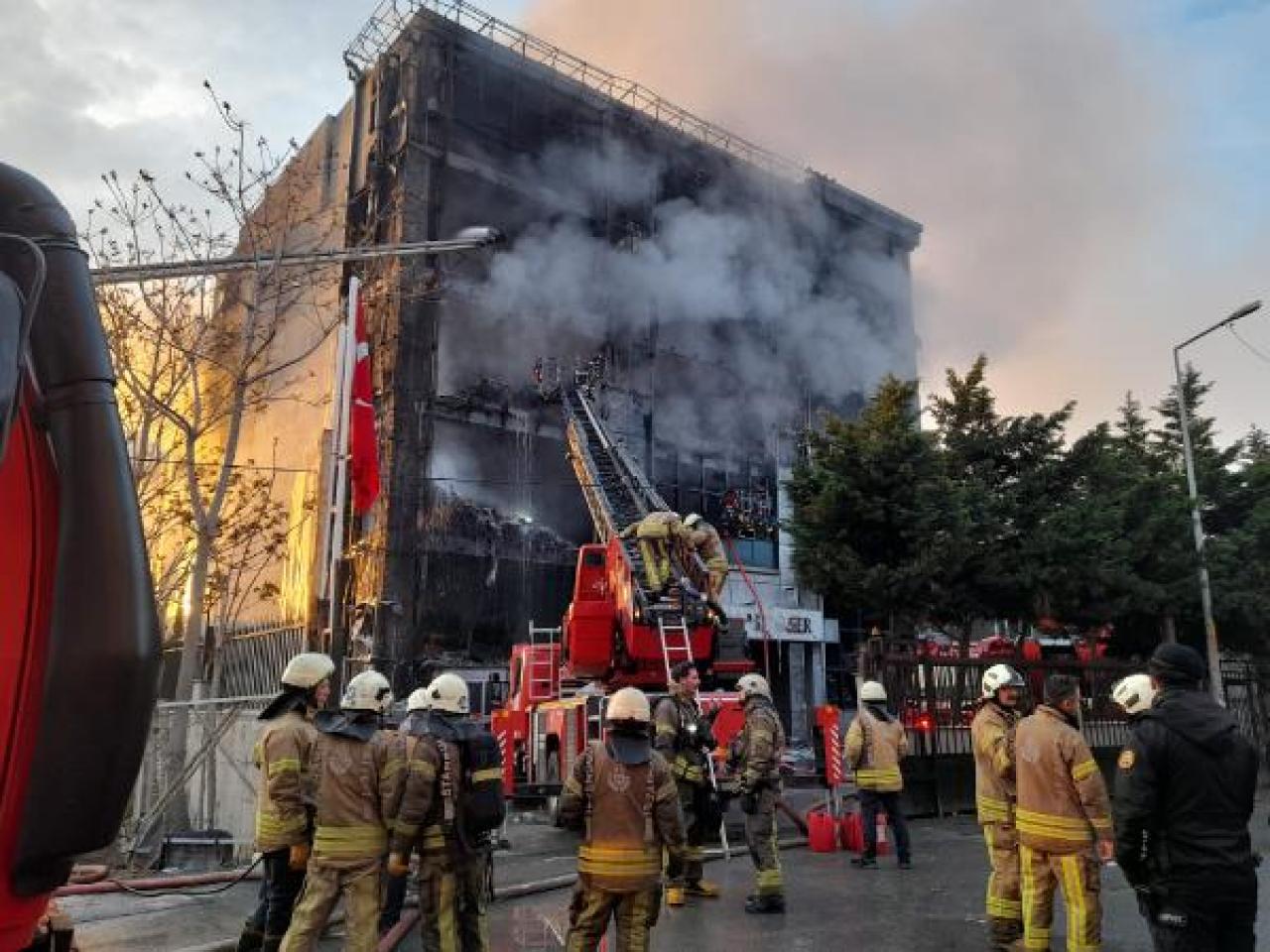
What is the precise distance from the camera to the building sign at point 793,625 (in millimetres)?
23938

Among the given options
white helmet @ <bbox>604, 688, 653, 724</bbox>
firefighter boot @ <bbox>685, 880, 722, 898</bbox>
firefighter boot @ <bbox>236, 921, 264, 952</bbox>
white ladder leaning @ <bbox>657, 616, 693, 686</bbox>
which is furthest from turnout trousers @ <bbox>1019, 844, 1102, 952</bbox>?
white ladder leaning @ <bbox>657, 616, 693, 686</bbox>

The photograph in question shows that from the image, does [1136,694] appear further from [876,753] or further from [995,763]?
[876,753]

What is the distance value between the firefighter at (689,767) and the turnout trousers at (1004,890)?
86.2 inches

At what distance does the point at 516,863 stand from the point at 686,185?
21.5 meters

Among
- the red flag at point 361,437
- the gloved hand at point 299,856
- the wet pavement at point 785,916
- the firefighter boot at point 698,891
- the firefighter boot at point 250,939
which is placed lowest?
the wet pavement at point 785,916

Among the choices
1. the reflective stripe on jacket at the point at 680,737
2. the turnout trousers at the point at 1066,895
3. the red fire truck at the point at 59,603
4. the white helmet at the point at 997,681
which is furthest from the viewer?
the reflective stripe on jacket at the point at 680,737

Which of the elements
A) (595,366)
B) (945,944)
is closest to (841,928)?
(945,944)

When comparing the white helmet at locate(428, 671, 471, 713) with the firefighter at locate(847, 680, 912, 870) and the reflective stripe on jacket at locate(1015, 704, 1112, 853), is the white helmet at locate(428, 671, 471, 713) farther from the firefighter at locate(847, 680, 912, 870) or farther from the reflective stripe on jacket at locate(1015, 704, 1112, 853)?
the firefighter at locate(847, 680, 912, 870)

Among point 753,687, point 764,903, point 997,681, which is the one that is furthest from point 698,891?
point 997,681

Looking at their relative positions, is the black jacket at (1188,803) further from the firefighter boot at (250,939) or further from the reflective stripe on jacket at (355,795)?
the firefighter boot at (250,939)

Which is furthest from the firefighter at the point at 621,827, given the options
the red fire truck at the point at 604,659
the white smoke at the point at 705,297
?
the white smoke at the point at 705,297

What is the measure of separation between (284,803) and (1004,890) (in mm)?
4524

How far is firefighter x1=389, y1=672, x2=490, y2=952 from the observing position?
524cm

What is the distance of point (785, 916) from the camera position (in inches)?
278
